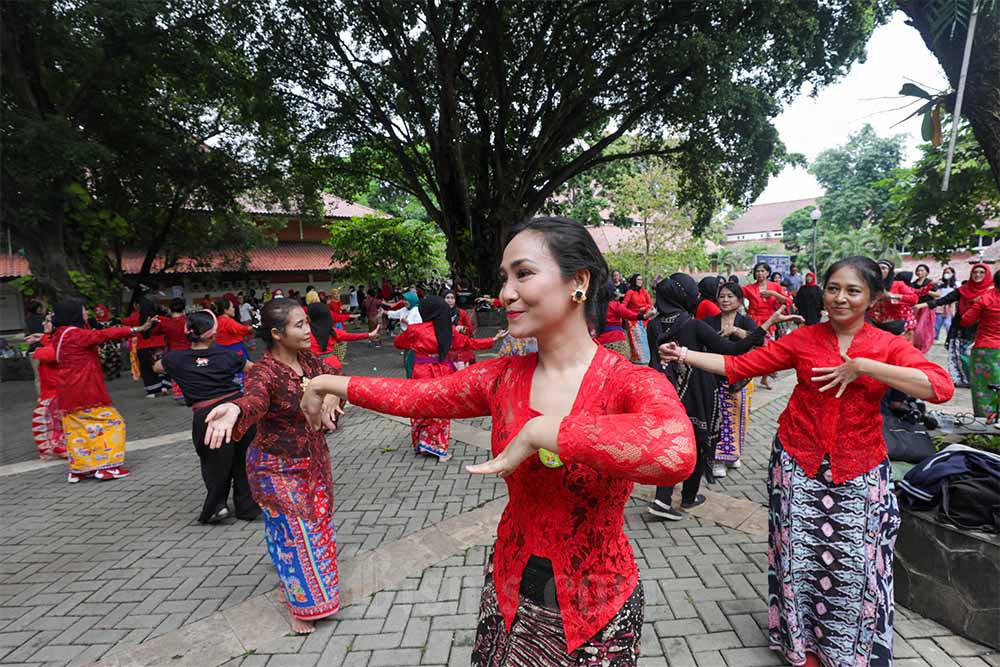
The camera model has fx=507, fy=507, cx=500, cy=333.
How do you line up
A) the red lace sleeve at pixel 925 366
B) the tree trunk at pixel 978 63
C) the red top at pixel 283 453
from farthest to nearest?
the tree trunk at pixel 978 63 → the red top at pixel 283 453 → the red lace sleeve at pixel 925 366

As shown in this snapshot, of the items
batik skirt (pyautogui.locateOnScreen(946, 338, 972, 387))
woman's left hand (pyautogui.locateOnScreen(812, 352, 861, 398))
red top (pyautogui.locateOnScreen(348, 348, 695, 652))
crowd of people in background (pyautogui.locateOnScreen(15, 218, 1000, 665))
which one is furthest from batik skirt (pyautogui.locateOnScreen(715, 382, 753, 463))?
batik skirt (pyautogui.locateOnScreen(946, 338, 972, 387))

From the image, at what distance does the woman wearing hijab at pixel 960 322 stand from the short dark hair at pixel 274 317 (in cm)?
809

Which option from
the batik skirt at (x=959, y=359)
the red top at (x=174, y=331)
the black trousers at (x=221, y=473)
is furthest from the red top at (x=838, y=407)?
the red top at (x=174, y=331)

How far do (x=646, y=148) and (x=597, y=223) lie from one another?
34.8 feet

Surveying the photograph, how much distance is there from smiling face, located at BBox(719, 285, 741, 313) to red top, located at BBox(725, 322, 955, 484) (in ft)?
7.24

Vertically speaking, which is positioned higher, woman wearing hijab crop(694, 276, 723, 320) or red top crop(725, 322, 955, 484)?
woman wearing hijab crop(694, 276, 723, 320)

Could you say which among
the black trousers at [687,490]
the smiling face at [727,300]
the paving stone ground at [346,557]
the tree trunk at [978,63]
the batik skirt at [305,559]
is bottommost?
the paving stone ground at [346,557]

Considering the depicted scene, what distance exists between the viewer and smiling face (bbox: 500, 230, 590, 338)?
1.52 meters

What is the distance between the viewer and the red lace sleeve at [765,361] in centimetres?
274

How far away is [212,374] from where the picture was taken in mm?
4504

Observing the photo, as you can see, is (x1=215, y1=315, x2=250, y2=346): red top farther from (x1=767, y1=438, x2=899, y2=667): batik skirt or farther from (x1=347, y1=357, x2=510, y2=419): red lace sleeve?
(x1=767, y1=438, x2=899, y2=667): batik skirt

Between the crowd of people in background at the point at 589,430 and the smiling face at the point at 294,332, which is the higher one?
the smiling face at the point at 294,332

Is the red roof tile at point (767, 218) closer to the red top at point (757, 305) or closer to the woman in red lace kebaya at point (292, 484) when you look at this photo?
the red top at point (757, 305)

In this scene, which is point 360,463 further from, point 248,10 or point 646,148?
point 646,148
